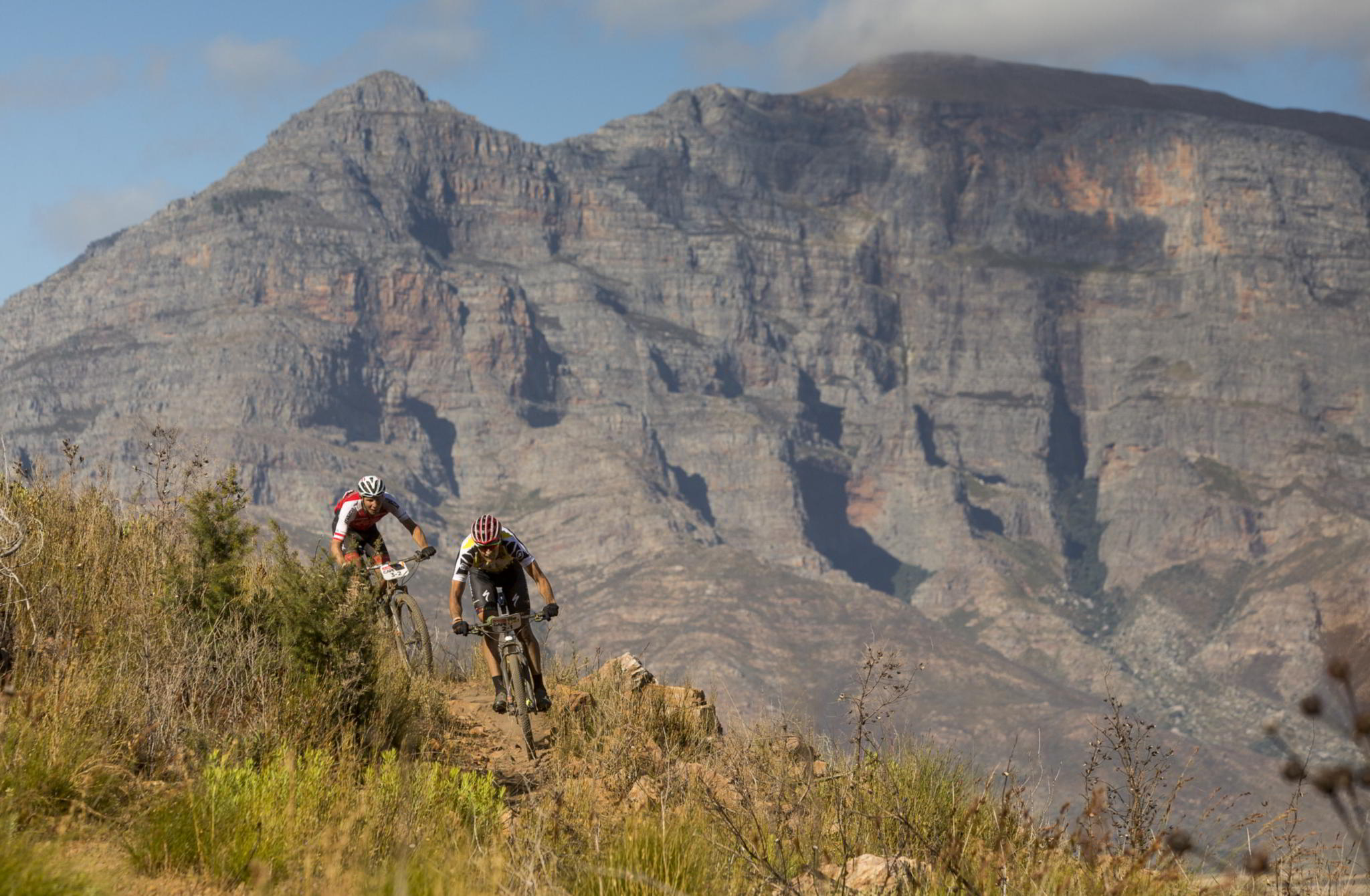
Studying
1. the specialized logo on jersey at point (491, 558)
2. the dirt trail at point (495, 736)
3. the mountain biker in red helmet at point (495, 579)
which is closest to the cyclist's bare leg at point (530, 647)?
the mountain biker in red helmet at point (495, 579)

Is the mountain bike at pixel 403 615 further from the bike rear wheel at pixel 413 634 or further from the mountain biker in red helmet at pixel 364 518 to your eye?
the mountain biker in red helmet at pixel 364 518

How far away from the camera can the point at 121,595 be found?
1085 centimetres

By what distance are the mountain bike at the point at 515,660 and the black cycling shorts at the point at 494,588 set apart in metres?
0.04

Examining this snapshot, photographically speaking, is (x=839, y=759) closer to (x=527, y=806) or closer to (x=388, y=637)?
(x=527, y=806)

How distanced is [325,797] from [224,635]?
2816 millimetres

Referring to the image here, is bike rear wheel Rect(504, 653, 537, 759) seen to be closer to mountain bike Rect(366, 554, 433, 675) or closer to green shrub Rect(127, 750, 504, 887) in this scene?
mountain bike Rect(366, 554, 433, 675)

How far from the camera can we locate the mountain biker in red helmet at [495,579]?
12.9 m

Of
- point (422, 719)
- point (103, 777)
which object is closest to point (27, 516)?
point (422, 719)

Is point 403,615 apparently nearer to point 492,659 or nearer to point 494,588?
point 494,588

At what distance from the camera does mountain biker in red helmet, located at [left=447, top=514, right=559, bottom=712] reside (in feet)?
42.4

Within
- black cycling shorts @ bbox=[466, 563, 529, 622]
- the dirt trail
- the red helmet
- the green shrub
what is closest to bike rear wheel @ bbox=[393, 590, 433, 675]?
the dirt trail

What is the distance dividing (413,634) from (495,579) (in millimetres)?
2677

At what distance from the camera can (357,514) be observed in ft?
51.7

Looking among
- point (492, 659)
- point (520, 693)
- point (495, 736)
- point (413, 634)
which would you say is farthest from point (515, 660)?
point (413, 634)
